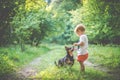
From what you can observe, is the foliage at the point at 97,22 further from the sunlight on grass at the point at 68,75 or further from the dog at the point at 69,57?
the sunlight on grass at the point at 68,75

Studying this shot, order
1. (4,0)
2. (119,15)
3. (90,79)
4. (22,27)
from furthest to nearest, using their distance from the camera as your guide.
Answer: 1. (22,27)
2. (119,15)
3. (4,0)
4. (90,79)

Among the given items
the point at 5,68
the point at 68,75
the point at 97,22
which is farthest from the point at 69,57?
the point at 97,22

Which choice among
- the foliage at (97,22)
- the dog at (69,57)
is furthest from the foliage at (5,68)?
the foliage at (97,22)

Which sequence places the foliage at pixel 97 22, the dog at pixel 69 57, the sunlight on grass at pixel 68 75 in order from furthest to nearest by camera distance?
the foliage at pixel 97 22, the dog at pixel 69 57, the sunlight on grass at pixel 68 75

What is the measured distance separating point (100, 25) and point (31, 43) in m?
6.85

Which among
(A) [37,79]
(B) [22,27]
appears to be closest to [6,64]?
(A) [37,79]

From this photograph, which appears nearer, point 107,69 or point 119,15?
point 107,69

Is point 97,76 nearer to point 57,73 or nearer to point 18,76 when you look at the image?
point 57,73

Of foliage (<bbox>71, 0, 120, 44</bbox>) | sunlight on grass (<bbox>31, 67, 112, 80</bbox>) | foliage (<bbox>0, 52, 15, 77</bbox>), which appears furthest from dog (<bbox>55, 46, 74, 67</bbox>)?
foliage (<bbox>71, 0, 120, 44</bbox>)

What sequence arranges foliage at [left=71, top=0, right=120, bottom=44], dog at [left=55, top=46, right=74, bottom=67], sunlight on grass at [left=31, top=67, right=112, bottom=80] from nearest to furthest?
sunlight on grass at [left=31, top=67, right=112, bottom=80] < dog at [left=55, top=46, right=74, bottom=67] < foliage at [left=71, top=0, right=120, bottom=44]

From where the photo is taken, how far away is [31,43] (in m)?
24.7

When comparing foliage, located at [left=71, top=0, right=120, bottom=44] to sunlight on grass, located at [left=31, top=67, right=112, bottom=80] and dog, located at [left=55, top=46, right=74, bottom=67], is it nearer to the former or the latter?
dog, located at [left=55, top=46, right=74, bottom=67]

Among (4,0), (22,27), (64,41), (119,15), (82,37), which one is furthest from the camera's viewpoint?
(64,41)

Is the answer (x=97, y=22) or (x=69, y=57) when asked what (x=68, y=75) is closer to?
(x=69, y=57)
